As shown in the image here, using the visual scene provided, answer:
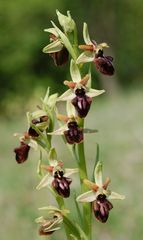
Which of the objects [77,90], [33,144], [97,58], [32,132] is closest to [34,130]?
[32,132]

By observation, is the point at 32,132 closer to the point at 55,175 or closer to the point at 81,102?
the point at 55,175

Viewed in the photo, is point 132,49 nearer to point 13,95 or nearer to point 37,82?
point 37,82

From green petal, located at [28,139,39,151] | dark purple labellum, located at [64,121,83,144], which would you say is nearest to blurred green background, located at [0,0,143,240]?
green petal, located at [28,139,39,151]

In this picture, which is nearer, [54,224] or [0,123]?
[54,224]

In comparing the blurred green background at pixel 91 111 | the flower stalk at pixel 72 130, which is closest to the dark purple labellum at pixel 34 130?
the flower stalk at pixel 72 130

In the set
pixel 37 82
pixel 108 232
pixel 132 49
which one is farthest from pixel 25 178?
pixel 132 49

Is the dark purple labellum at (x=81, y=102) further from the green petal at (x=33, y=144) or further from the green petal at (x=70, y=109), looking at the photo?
the green petal at (x=33, y=144)
